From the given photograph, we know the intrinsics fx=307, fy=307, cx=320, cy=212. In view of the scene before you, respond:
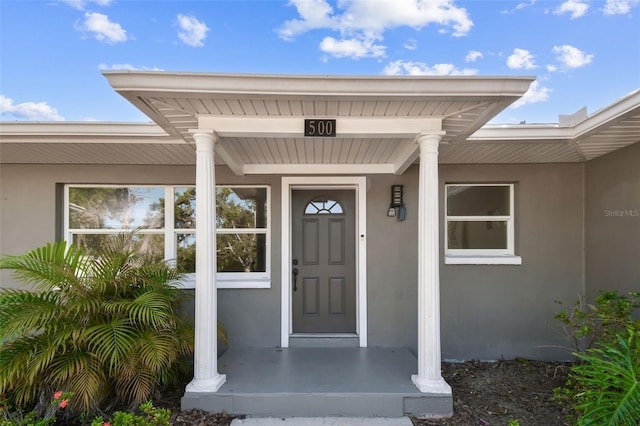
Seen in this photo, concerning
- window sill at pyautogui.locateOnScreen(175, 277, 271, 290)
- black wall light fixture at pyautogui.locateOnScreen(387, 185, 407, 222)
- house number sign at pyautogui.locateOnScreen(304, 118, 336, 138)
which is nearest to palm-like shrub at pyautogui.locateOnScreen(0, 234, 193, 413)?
window sill at pyautogui.locateOnScreen(175, 277, 271, 290)

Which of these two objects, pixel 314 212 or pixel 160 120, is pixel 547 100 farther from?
pixel 160 120

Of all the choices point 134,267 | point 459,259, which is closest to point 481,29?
point 459,259

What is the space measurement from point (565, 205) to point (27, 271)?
6.04 m

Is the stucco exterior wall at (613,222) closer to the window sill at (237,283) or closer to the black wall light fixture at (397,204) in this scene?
the black wall light fixture at (397,204)

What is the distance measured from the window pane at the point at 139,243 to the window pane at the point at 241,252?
32.0 inches

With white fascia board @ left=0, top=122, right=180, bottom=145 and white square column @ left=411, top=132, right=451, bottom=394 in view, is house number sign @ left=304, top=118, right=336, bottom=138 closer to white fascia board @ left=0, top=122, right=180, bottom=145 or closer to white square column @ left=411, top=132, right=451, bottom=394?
white square column @ left=411, top=132, right=451, bottom=394

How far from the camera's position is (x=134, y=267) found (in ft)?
9.96

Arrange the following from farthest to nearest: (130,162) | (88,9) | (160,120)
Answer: (88,9) < (130,162) < (160,120)

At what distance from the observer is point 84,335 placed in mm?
2527

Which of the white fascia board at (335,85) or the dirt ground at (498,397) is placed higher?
the white fascia board at (335,85)

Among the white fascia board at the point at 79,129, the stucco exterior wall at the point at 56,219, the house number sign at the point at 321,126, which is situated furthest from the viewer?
the stucco exterior wall at the point at 56,219

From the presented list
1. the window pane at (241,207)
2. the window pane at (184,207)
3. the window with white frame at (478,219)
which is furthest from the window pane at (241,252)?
the window with white frame at (478,219)

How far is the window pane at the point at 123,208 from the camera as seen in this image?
4.18 metres
